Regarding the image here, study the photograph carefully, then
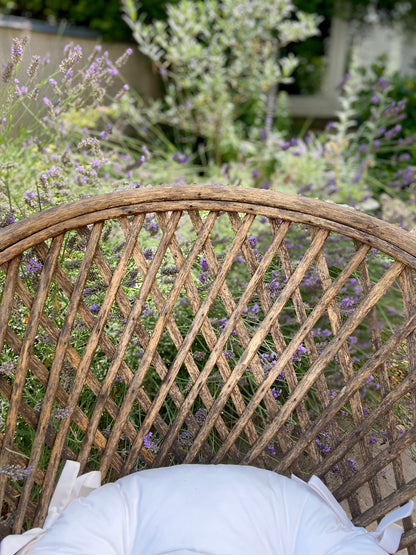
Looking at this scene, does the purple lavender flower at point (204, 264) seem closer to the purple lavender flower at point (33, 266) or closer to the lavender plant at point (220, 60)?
the purple lavender flower at point (33, 266)

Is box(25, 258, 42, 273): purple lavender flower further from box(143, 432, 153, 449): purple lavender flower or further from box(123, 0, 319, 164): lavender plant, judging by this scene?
box(123, 0, 319, 164): lavender plant

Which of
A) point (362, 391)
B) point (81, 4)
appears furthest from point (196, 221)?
point (81, 4)

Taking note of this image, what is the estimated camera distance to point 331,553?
102 centimetres

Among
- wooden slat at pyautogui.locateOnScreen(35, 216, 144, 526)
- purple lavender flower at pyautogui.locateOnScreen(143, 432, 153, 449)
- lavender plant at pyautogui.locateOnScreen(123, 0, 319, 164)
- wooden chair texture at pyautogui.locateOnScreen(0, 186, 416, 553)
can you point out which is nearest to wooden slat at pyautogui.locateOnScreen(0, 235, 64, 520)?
wooden chair texture at pyautogui.locateOnScreen(0, 186, 416, 553)

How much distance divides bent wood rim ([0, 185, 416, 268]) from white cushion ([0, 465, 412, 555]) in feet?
1.62

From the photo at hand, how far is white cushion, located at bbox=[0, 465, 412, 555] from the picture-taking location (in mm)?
1040

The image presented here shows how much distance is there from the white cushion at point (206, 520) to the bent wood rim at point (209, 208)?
493 millimetres

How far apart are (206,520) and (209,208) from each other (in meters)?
0.59

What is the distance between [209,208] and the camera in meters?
1.19

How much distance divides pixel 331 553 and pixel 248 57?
3.59 meters

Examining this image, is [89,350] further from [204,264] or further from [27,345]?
[204,264]

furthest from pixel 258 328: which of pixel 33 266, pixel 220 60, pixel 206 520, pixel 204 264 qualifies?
pixel 220 60

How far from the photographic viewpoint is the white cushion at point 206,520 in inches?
40.9

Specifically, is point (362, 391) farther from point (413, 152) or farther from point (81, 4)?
point (81, 4)
